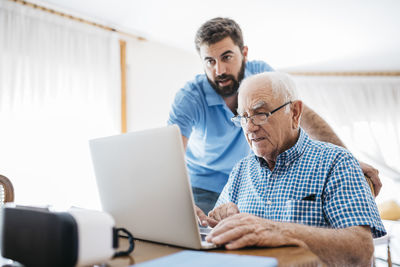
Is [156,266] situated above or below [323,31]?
below

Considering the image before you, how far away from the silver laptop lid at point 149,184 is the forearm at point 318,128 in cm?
97

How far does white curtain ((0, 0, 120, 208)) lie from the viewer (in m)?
2.89

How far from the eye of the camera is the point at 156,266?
62 centimetres

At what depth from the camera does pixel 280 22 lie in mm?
3609

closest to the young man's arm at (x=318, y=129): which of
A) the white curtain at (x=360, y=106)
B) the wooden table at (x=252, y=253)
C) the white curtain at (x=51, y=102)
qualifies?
the wooden table at (x=252, y=253)

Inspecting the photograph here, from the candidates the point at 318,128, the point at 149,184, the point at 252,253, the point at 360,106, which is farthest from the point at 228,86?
the point at 360,106

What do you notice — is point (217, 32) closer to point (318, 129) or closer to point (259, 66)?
point (259, 66)

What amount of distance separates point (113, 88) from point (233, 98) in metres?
2.18

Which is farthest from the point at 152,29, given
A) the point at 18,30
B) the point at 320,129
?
the point at 320,129

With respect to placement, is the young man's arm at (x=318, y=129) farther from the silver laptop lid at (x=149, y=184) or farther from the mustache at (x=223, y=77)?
the silver laptop lid at (x=149, y=184)

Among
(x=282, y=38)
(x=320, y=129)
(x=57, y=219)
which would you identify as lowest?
(x=57, y=219)

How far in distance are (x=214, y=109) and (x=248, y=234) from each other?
3.98 feet

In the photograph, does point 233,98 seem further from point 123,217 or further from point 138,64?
point 138,64

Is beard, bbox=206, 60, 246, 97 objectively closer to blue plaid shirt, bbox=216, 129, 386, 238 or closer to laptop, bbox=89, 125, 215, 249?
blue plaid shirt, bbox=216, 129, 386, 238
